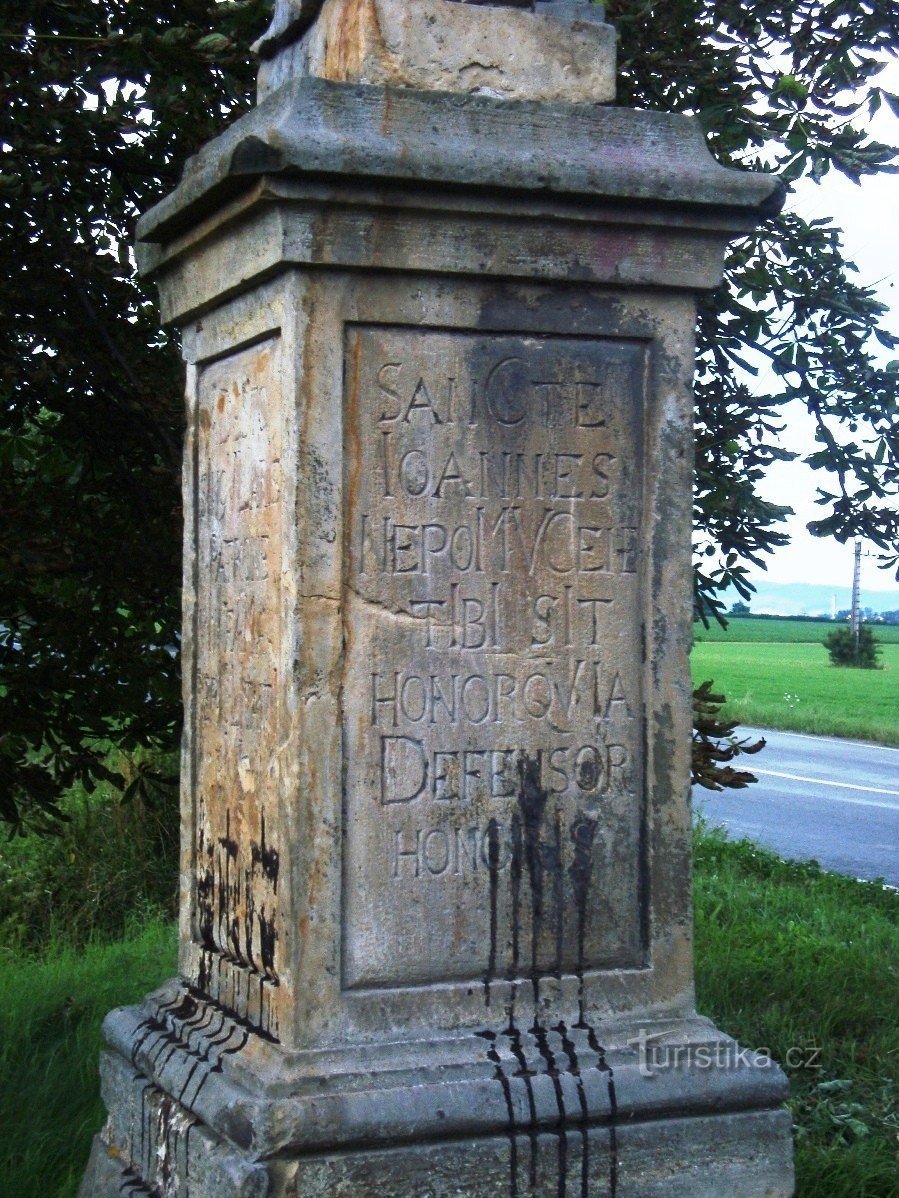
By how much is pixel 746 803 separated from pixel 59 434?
8.72 m

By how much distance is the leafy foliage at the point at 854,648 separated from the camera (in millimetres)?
31422

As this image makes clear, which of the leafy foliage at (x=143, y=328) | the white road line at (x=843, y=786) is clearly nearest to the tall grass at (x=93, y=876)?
the leafy foliage at (x=143, y=328)

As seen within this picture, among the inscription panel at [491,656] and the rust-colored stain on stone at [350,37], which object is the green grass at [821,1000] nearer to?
the inscription panel at [491,656]

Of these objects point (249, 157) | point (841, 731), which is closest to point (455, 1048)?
point (249, 157)

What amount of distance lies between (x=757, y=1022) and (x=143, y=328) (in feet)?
9.67

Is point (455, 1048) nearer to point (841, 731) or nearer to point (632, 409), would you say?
point (632, 409)

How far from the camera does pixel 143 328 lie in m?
5.33

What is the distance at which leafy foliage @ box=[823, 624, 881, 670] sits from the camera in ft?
103

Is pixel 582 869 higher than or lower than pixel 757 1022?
higher

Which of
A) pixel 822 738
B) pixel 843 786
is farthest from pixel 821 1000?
pixel 822 738

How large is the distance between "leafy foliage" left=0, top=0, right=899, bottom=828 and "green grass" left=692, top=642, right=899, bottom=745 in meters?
6.10

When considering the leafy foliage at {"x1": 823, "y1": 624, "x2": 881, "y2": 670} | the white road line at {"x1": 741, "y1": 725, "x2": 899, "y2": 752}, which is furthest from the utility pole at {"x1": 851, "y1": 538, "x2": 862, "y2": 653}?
the white road line at {"x1": 741, "y1": 725, "x2": 899, "y2": 752}

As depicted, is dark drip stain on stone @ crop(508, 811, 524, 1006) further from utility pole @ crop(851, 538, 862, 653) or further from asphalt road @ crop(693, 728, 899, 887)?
utility pole @ crop(851, 538, 862, 653)

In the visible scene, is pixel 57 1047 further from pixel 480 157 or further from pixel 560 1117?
pixel 480 157
